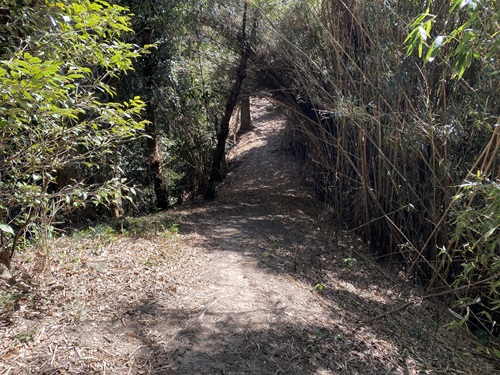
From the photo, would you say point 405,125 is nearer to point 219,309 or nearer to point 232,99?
point 219,309

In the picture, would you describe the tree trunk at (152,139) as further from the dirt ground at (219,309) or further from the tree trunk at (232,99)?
the dirt ground at (219,309)

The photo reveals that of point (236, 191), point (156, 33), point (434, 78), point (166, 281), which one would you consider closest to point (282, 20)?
point (156, 33)

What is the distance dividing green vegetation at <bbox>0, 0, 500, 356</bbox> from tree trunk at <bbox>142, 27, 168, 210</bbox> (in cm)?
3

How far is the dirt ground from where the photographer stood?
108 inches

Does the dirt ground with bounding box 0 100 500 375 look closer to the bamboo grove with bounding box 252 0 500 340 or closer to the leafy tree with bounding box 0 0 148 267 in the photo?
the bamboo grove with bounding box 252 0 500 340

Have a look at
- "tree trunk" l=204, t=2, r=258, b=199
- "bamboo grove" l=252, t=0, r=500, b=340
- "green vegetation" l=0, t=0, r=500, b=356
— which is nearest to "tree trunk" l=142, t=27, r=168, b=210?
"green vegetation" l=0, t=0, r=500, b=356

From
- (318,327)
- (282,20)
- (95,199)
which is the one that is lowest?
(318,327)

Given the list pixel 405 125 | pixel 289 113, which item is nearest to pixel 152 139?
pixel 289 113

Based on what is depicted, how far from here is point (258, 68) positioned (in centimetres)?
727

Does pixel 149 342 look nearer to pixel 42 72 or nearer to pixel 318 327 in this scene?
pixel 318 327

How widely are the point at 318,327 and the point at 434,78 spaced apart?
10.6 ft

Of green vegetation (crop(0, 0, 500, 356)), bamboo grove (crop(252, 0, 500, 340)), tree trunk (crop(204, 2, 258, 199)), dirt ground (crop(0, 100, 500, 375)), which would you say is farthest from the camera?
tree trunk (crop(204, 2, 258, 199))

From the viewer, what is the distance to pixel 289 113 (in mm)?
8930

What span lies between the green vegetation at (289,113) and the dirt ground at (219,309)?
0.36m
